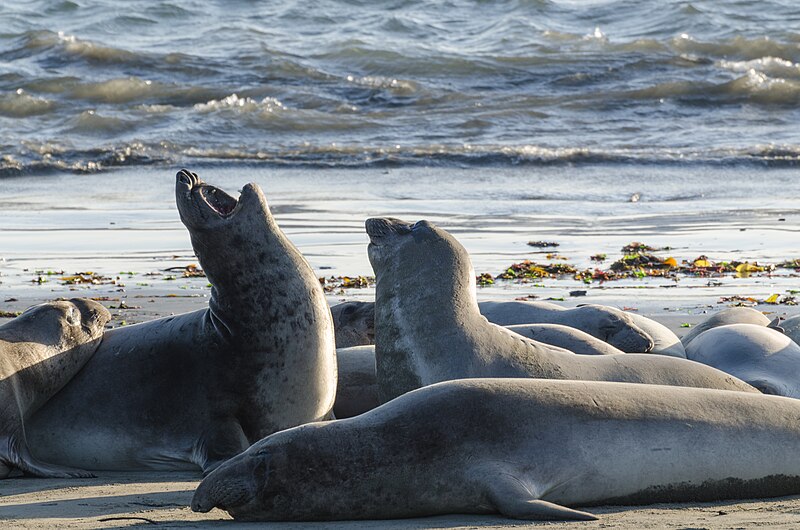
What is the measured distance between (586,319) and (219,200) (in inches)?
92.9

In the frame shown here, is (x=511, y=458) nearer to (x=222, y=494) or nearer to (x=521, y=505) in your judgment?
(x=521, y=505)

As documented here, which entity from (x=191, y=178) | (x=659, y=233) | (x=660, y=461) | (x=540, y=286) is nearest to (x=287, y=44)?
(x=659, y=233)

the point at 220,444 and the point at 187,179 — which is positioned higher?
the point at 187,179

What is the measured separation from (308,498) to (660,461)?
3.53ft

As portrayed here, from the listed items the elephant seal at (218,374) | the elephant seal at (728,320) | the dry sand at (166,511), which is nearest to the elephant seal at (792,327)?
the elephant seal at (728,320)

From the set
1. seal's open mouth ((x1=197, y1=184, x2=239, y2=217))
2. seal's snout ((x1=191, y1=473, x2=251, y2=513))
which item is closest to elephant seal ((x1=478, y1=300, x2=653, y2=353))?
seal's open mouth ((x1=197, y1=184, x2=239, y2=217))

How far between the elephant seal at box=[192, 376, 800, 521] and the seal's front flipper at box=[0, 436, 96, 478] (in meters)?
1.36

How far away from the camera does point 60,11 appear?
103 ft

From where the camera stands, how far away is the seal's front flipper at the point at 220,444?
4941mm

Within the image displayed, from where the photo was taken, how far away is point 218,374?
5.14 meters

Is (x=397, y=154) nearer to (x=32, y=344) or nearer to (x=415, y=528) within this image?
(x=32, y=344)

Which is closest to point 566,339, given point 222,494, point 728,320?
point 728,320

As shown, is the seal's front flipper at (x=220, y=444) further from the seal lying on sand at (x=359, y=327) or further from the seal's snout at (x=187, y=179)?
the seal lying on sand at (x=359, y=327)

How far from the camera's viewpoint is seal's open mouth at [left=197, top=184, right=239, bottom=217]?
5355mm
